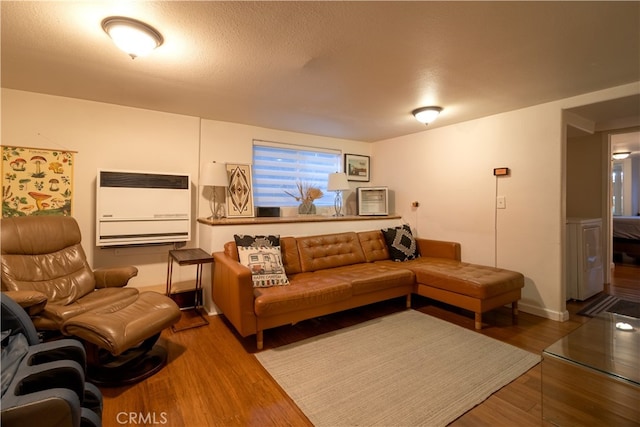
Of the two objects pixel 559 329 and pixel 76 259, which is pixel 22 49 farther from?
pixel 559 329

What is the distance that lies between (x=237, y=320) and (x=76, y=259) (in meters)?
1.49

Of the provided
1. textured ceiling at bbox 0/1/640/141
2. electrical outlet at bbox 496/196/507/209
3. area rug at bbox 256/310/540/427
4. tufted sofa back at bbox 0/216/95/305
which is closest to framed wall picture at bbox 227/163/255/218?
textured ceiling at bbox 0/1/640/141

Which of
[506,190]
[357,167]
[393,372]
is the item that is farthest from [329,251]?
[506,190]

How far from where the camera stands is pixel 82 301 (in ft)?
7.30

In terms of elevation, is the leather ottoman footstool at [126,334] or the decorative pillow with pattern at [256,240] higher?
the decorative pillow with pattern at [256,240]

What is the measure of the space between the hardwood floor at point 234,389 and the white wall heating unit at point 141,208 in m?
1.08

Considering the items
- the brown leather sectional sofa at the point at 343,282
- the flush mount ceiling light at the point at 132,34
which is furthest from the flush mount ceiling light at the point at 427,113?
the flush mount ceiling light at the point at 132,34

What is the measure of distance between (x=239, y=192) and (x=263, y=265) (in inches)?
51.3

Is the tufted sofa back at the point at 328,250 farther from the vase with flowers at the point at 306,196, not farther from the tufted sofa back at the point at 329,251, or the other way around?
the vase with flowers at the point at 306,196

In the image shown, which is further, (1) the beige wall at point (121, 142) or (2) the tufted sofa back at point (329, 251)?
(2) the tufted sofa back at point (329, 251)

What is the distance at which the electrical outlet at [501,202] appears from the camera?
3.30 metres

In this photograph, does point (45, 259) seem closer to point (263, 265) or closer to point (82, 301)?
point (82, 301)

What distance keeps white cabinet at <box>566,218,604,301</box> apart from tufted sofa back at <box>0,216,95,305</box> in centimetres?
509

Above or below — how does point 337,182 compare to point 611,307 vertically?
above
